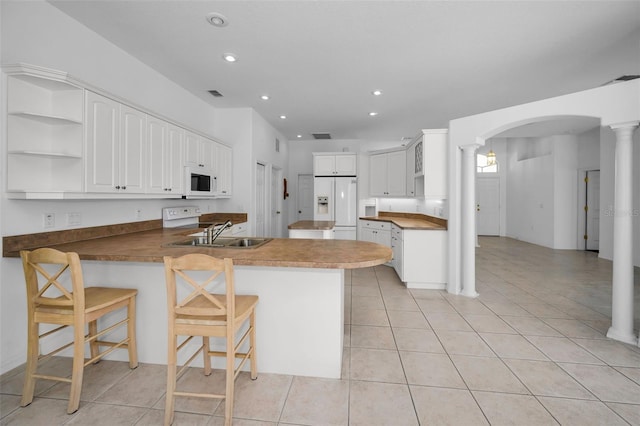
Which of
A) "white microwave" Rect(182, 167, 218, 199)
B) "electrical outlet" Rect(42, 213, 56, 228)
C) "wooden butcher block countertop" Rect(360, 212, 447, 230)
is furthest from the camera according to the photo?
"wooden butcher block countertop" Rect(360, 212, 447, 230)

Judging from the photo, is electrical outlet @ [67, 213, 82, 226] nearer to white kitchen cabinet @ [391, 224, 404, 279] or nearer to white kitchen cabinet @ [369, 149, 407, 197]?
white kitchen cabinet @ [391, 224, 404, 279]

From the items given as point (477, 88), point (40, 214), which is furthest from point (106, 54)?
point (477, 88)

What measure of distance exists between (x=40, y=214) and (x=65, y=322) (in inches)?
42.6

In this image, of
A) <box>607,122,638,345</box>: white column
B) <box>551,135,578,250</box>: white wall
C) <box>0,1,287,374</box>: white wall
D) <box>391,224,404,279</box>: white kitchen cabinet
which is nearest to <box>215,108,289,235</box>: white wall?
<box>0,1,287,374</box>: white wall

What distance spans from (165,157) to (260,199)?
8.02 feet

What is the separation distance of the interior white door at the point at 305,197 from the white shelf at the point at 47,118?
545 cm

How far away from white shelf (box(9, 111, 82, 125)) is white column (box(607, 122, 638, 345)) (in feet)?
15.4

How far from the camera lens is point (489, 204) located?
9.05m

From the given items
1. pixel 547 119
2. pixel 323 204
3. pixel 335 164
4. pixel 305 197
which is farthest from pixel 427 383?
pixel 305 197

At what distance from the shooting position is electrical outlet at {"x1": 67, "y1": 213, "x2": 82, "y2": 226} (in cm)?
248

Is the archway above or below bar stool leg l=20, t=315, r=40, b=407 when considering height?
above

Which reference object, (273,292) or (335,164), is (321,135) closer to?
(335,164)

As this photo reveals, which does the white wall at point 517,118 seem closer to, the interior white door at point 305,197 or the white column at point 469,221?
the white column at point 469,221

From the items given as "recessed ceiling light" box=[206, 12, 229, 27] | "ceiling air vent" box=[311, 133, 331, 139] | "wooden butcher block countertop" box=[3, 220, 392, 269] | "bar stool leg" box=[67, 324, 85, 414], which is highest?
"ceiling air vent" box=[311, 133, 331, 139]
